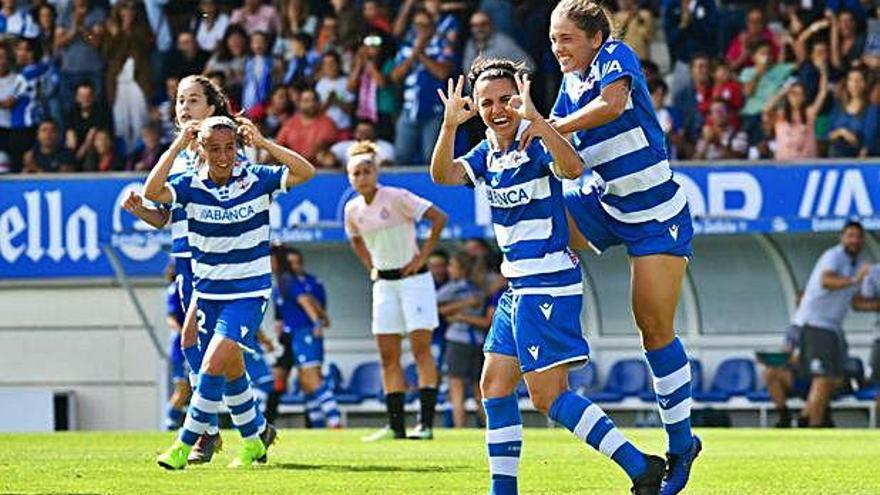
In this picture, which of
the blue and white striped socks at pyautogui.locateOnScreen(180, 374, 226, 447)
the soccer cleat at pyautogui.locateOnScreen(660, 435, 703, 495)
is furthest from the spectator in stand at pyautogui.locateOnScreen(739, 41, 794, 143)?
the soccer cleat at pyautogui.locateOnScreen(660, 435, 703, 495)

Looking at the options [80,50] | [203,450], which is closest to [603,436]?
[203,450]

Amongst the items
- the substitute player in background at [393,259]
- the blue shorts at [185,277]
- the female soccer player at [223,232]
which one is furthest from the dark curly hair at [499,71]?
the substitute player in background at [393,259]

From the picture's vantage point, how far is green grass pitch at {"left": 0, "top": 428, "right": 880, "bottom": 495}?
10742 mm

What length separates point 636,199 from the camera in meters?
9.33

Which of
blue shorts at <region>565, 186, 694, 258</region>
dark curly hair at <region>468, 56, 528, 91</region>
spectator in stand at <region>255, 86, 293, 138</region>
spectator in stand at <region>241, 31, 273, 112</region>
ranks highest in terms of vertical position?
spectator in stand at <region>241, 31, 273, 112</region>

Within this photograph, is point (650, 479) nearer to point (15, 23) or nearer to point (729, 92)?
point (729, 92)

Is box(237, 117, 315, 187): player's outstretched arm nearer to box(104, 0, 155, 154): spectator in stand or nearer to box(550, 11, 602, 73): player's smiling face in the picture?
box(550, 11, 602, 73): player's smiling face

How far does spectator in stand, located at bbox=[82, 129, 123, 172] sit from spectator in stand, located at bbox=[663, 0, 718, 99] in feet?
20.3

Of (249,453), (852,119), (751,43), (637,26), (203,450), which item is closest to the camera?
(249,453)

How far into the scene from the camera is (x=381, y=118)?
2342 centimetres

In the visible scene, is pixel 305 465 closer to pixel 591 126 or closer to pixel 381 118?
pixel 591 126

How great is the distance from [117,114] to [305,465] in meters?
12.0

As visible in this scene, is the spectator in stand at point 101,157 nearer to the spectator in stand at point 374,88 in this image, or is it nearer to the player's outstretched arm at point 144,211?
the spectator in stand at point 374,88

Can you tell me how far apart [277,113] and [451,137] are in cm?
1438
